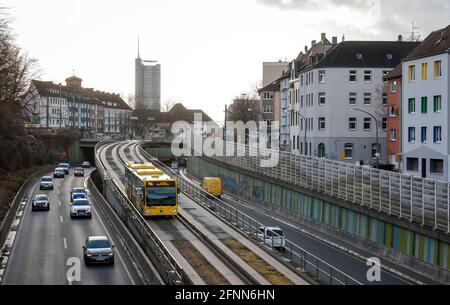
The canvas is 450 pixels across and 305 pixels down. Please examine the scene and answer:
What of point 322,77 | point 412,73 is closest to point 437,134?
point 412,73

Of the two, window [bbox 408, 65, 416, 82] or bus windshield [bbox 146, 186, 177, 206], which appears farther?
window [bbox 408, 65, 416, 82]

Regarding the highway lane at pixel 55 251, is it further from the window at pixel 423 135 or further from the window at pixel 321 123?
the window at pixel 321 123

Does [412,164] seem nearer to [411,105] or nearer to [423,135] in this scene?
[423,135]

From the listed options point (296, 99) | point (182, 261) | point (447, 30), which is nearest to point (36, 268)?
point (182, 261)

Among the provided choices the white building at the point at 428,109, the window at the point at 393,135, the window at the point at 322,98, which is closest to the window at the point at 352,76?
the window at the point at 322,98

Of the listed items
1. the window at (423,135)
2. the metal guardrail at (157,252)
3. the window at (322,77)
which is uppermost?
the window at (322,77)

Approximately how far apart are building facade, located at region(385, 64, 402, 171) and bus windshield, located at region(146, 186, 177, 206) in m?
30.5

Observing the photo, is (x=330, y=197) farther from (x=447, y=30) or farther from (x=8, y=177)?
(x=8, y=177)

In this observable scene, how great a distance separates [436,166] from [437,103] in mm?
4973

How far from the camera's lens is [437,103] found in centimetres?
5309

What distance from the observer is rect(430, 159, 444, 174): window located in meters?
52.7

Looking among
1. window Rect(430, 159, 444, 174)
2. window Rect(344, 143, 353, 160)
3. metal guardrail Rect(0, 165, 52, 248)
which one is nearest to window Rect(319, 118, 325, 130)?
window Rect(344, 143, 353, 160)

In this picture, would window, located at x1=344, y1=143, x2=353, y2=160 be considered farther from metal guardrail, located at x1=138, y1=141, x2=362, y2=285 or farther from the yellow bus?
the yellow bus

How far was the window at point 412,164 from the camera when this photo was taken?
187ft
